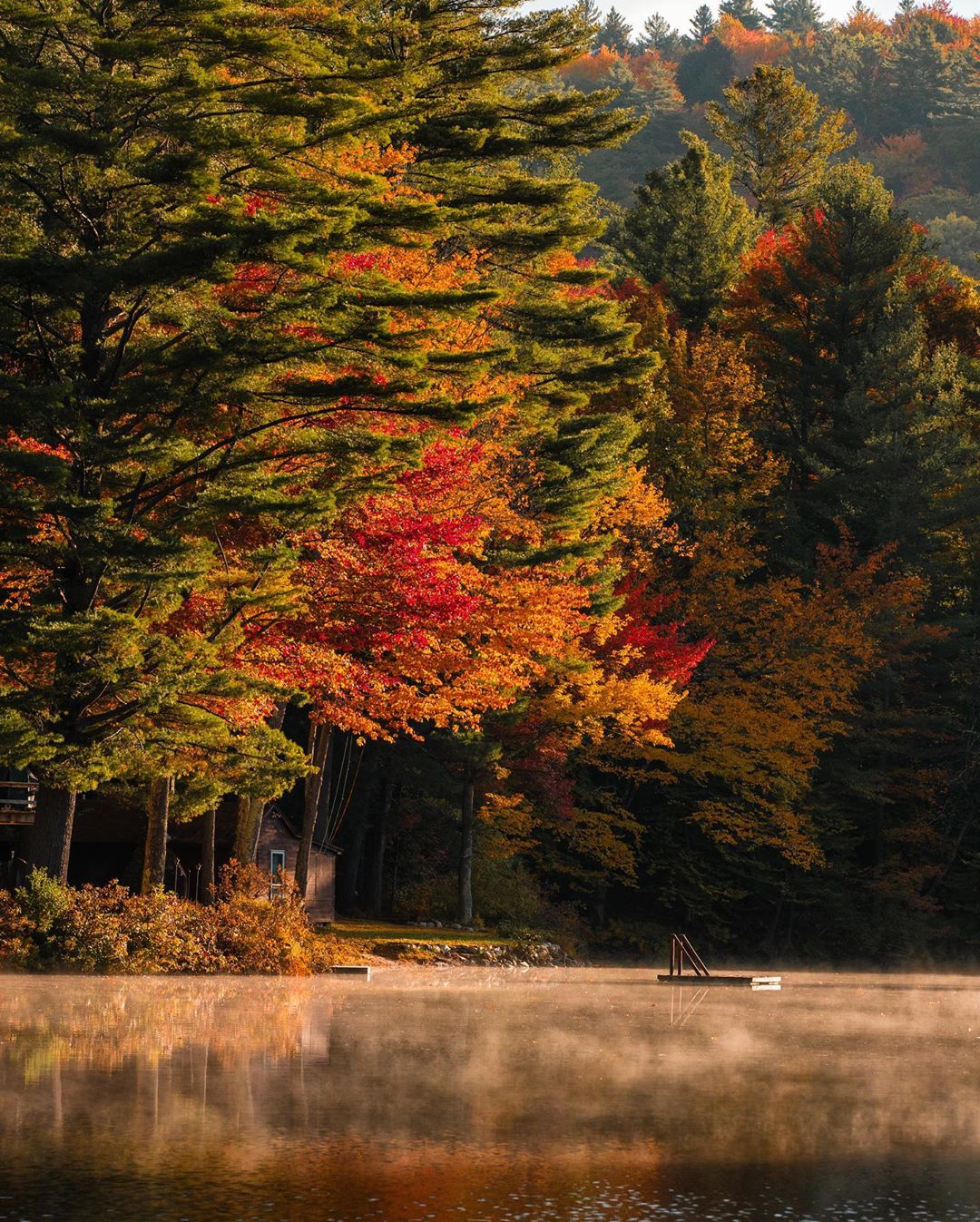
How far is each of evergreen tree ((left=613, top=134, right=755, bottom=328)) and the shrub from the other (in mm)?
34810

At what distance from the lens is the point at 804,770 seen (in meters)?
48.8

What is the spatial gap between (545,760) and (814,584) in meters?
10.8

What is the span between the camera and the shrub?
1013 inches

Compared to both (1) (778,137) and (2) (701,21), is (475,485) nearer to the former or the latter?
→ (1) (778,137)

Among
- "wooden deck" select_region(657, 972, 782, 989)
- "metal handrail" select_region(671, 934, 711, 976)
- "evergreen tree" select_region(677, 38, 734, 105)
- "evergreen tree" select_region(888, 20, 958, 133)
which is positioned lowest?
"wooden deck" select_region(657, 972, 782, 989)

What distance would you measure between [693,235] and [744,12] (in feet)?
436

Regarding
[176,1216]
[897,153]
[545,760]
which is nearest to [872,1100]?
[176,1216]

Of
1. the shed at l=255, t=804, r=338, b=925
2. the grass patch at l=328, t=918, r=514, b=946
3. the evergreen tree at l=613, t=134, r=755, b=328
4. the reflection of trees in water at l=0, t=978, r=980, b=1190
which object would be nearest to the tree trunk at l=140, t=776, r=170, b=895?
the reflection of trees in water at l=0, t=978, r=980, b=1190

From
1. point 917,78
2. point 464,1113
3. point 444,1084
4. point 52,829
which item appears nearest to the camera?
point 464,1113

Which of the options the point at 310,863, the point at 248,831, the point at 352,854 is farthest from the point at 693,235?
the point at 248,831

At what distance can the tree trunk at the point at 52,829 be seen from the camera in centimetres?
2562

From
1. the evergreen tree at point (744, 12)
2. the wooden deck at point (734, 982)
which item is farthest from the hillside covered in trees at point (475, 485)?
the evergreen tree at point (744, 12)

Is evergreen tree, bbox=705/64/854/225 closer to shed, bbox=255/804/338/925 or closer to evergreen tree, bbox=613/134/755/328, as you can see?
evergreen tree, bbox=613/134/755/328

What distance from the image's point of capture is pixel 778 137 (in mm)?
71438
